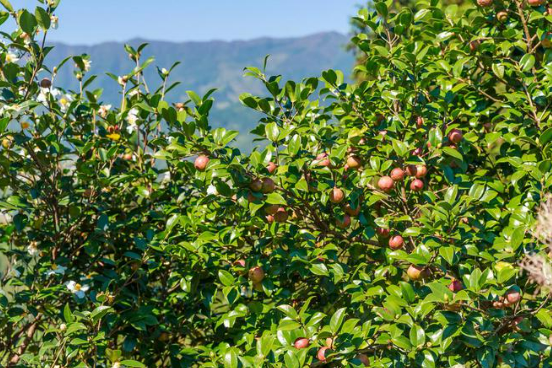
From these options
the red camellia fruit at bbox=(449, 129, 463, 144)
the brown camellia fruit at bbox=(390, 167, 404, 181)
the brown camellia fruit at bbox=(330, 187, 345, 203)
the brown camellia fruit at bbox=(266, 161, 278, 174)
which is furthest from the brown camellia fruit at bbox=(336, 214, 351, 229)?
the red camellia fruit at bbox=(449, 129, 463, 144)

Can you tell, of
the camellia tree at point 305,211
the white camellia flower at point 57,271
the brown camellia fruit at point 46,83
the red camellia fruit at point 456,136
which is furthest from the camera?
the brown camellia fruit at point 46,83

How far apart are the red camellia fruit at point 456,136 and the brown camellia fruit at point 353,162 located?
0.41 m

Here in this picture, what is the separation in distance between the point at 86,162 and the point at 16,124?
0.37 m

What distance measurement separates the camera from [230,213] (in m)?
2.59

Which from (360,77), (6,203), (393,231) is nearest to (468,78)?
(393,231)

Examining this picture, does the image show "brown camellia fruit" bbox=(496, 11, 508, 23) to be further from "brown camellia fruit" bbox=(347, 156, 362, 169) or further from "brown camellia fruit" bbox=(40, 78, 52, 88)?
"brown camellia fruit" bbox=(40, 78, 52, 88)

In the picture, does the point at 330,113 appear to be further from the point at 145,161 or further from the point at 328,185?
the point at 145,161

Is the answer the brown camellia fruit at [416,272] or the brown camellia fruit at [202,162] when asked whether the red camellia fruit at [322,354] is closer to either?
the brown camellia fruit at [416,272]

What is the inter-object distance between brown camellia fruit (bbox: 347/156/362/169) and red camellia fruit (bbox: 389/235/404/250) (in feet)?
Result: 1.22

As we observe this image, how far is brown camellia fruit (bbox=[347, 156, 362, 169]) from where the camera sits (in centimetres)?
265

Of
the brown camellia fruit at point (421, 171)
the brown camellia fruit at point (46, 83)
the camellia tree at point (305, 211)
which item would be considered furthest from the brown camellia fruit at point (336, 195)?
the brown camellia fruit at point (46, 83)

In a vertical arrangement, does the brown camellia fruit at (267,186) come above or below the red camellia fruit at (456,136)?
below

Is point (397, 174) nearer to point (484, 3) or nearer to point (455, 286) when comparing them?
point (455, 286)

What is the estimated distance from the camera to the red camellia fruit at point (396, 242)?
245 centimetres
